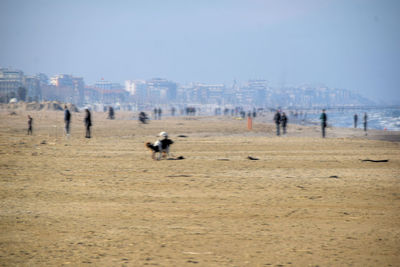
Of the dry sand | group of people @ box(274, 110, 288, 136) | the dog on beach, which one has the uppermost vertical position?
group of people @ box(274, 110, 288, 136)

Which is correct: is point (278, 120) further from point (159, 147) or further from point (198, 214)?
point (198, 214)

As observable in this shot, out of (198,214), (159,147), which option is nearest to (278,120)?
(159,147)

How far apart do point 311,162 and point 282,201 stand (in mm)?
5419

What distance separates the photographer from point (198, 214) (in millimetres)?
6633

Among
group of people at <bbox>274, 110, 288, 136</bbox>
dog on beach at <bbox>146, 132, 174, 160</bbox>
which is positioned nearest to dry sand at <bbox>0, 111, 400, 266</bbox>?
dog on beach at <bbox>146, 132, 174, 160</bbox>

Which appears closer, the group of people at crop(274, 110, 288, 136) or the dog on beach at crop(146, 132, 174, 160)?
the dog on beach at crop(146, 132, 174, 160)

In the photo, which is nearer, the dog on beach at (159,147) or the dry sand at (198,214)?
the dry sand at (198,214)

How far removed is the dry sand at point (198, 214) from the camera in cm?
489

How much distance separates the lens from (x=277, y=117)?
87.6 ft

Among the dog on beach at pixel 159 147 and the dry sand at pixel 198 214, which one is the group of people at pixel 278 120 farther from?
the dry sand at pixel 198 214

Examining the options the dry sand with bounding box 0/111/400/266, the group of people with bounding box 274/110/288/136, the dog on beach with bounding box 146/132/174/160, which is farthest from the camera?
the group of people with bounding box 274/110/288/136

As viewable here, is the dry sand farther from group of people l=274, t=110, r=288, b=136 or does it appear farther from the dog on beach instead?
group of people l=274, t=110, r=288, b=136

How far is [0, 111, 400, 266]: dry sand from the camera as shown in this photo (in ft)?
16.0

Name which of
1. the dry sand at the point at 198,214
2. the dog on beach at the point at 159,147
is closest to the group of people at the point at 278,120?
the dog on beach at the point at 159,147
